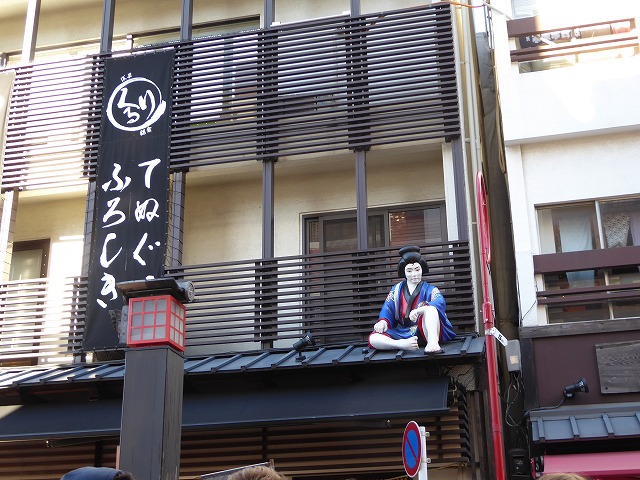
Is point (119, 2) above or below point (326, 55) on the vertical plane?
above

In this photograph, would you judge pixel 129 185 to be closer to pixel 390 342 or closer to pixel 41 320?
pixel 41 320

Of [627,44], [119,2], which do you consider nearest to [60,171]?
[119,2]

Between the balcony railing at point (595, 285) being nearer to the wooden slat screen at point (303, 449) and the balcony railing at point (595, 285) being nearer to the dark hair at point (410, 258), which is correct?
the dark hair at point (410, 258)

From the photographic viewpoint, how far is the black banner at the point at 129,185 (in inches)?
587

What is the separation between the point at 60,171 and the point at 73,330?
297 cm

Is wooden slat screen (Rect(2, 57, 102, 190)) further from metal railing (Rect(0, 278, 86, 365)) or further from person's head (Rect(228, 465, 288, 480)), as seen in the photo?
person's head (Rect(228, 465, 288, 480))

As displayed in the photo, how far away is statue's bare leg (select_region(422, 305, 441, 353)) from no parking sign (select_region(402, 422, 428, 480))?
6.80 ft

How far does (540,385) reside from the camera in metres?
12.8

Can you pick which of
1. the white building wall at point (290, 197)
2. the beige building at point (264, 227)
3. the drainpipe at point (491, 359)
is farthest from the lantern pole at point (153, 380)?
the white building wall at point (290, 197)

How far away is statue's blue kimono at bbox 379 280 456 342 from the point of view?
42.1 feet

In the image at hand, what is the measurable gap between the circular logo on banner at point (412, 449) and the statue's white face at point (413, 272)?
323cm

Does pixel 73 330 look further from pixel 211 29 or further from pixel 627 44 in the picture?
pixel 627 44

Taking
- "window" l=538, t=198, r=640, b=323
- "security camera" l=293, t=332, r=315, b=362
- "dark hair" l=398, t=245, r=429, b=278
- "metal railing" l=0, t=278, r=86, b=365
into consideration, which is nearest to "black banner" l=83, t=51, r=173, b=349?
"metal railing" l=0, t=278, r=86, b=365

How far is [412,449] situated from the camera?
401 inches
